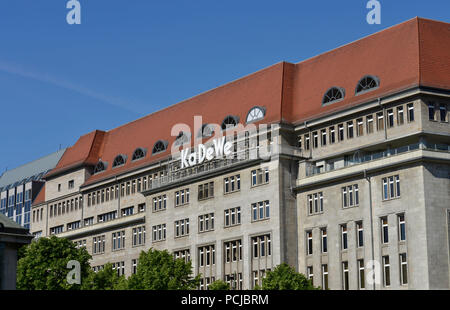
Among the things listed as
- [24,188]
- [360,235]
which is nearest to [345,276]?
[360,235]

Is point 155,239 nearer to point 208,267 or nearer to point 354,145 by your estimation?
point 208,267

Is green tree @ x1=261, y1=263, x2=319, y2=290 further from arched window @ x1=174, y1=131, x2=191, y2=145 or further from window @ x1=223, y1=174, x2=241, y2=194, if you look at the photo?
arched window @ x1=174, y1=131, x2=191, y2=145

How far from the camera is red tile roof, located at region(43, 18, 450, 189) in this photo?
7069 centimetres

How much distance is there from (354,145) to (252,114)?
12660mm

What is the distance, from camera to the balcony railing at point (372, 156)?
67.5 meters

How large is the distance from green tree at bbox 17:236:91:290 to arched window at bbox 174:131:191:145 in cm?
1683

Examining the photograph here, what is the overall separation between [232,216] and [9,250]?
125 ft

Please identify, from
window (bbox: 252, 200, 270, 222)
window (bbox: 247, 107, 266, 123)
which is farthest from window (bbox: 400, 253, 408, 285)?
window (bbox: 247, 107, 266, 123)

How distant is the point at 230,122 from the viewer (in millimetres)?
83812

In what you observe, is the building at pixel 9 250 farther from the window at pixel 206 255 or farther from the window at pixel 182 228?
the window at pixel 182 228

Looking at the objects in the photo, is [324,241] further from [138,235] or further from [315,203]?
[138,235]

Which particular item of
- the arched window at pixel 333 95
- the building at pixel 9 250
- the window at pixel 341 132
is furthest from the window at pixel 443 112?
the building at pixel 9 250

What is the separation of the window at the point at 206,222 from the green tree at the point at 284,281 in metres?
16.9
